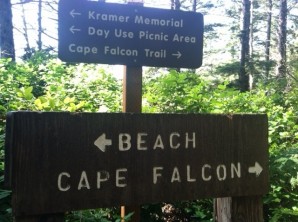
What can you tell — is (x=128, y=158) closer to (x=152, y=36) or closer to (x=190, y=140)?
(x=190, y=140)

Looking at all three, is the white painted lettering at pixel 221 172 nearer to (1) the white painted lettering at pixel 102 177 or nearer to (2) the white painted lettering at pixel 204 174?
(2) the white painted lettering at pixel 204 174

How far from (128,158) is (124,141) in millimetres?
85

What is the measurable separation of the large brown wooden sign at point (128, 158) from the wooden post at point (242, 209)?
73 mm

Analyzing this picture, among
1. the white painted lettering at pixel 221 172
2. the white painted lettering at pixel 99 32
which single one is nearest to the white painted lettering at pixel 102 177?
the white painted lettering at pixel 221 172

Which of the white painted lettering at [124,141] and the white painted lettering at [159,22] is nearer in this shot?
the white painted lettering at [124,141]

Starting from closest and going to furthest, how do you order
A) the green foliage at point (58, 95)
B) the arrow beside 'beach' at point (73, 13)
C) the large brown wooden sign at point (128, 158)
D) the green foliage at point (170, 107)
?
the large brown wooden sign at point (128, 158) < the arrow beside 'beach' at point (73, 13) < the green foliage at point (58, 95) < the green foliage at point (170, 107)

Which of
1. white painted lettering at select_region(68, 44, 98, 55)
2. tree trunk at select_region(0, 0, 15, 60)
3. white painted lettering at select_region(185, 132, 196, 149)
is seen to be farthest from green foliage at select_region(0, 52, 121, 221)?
tree trunk at select_region(0, 0, 15, 60)

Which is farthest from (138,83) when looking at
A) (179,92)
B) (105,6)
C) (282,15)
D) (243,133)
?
(282,15)

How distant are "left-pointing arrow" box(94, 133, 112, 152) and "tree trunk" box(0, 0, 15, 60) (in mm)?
9124

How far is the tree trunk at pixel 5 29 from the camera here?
9.83 metres

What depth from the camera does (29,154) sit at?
1474mm

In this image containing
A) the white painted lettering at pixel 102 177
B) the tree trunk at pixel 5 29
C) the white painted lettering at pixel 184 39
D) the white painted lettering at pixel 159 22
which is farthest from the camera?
the tree trunk at pixel 5 29

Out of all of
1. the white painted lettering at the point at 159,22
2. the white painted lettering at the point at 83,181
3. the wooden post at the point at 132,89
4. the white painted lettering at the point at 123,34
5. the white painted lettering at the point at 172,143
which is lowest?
the white painted lettering at the point at 83,181

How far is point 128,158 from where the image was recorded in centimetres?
→ 168
